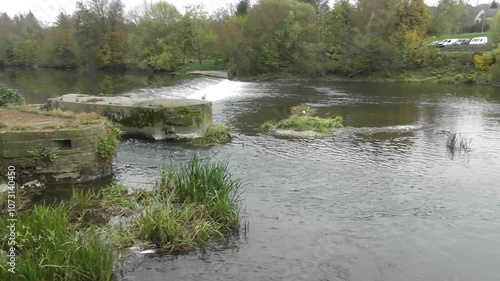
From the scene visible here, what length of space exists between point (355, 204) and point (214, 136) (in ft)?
30.1

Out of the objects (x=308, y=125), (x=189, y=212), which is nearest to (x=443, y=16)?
(x=308, y=125)

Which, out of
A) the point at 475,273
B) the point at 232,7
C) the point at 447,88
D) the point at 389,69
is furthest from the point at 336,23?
the point at 475,273

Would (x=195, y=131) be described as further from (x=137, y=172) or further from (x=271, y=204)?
(x=271, y=204)

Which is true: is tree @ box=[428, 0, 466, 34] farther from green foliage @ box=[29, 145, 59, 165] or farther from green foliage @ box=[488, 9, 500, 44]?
green foliage @ box=[29, 145, 59, 165]

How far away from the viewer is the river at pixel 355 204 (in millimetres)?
8977

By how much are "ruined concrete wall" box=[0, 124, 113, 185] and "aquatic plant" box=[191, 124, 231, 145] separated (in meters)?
6.19

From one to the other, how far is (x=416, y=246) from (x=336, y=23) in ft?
200

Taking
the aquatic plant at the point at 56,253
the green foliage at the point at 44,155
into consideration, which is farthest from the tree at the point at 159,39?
the aquatic plant at the point at 56,253

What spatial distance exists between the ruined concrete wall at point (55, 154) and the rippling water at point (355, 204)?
128 centimetres

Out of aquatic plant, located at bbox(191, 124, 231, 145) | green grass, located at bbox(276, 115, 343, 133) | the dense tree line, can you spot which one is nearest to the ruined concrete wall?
aquatic plant, located at bbox(191, 124, 231, 145)

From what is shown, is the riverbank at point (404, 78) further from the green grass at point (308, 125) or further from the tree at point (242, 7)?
the green grass at point (308, 125)

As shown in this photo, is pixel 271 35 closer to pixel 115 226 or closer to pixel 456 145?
pixel 456 145

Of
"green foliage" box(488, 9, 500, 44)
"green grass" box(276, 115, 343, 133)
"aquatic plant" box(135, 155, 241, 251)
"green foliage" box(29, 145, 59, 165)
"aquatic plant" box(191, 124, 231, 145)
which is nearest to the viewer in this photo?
"aquatic plant" box(135, 155, 241, 251)

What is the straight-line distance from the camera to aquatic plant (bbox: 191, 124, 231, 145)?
64.8 feet
